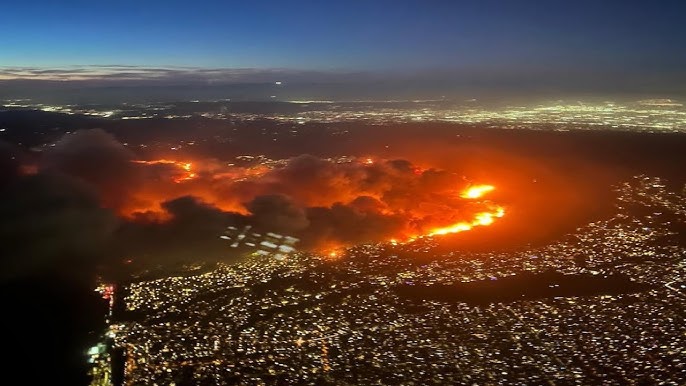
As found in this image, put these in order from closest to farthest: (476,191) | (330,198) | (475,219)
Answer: (475,219) → (330,198) → (476,191)

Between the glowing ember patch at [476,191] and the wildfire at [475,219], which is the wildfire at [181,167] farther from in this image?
the glowing ember patch at [476,191]

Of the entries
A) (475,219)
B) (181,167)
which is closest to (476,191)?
(475,219)

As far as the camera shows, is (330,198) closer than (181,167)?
Yes

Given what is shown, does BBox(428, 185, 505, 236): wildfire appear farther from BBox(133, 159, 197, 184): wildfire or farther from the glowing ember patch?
BBox(133, 159, 197, 184): wildfire

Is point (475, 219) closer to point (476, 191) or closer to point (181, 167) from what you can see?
point (476, 191)

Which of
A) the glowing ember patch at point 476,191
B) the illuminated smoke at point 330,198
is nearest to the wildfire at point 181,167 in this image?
the illuminated smoke at point 330,198

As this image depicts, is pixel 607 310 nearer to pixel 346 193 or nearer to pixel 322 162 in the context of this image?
pixel 346 193

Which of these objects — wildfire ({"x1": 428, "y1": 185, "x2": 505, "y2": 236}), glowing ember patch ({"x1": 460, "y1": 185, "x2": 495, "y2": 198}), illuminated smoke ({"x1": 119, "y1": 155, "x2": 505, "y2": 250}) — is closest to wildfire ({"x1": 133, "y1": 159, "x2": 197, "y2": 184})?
illuminated smoke ({"x1": 119, "y1": 155, "x2": 505, "y2": 250})

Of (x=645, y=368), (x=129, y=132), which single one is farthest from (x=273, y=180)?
(x=129, y=132)

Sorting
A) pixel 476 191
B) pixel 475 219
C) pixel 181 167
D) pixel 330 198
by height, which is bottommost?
pixel 475 219
